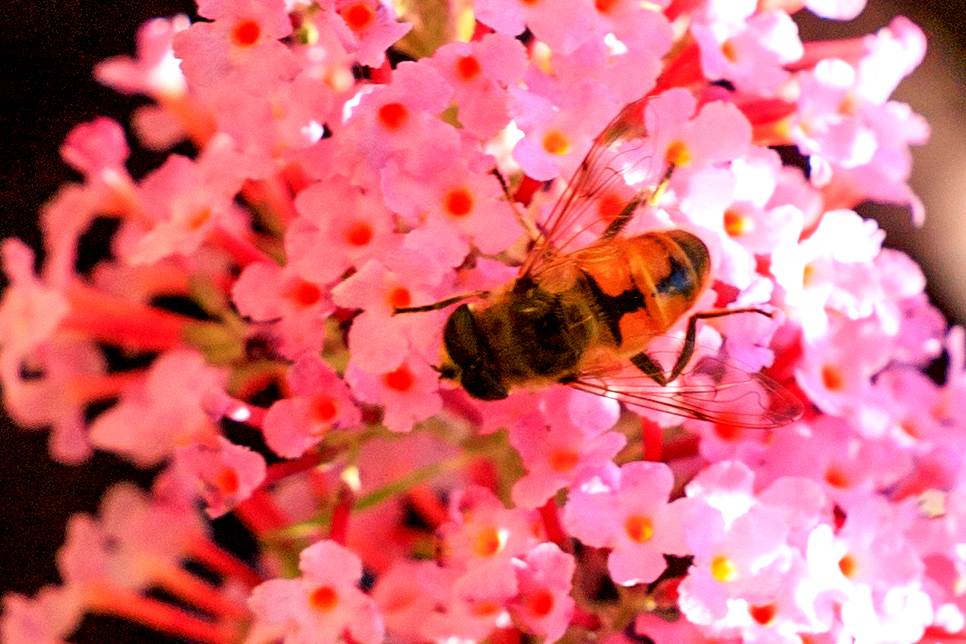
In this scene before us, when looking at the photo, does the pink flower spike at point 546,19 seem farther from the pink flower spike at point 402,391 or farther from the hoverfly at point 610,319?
the pink flower spike at point 402,391

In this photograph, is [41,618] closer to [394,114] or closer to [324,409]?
[324,409]

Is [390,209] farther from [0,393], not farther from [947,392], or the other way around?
[0,393]

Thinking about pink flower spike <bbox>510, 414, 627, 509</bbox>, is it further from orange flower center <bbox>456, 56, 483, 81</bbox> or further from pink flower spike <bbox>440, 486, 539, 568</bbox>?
orange flower center <bbox>456, 56, 483, 81</bbox>

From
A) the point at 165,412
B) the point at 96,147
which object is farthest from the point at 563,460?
the point at 96,147

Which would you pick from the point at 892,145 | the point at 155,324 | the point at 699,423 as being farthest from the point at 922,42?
the point at 155,324

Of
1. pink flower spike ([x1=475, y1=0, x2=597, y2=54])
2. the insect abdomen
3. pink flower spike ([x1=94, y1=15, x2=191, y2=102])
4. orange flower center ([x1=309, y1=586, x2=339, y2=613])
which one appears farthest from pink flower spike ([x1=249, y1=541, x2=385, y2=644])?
pink flower spike ([x1=94, y1=15, x2=191, y2=102])

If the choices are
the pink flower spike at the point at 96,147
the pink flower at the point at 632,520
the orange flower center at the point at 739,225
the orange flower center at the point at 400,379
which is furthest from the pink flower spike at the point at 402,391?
the pink flower spike at the point at 96,147
